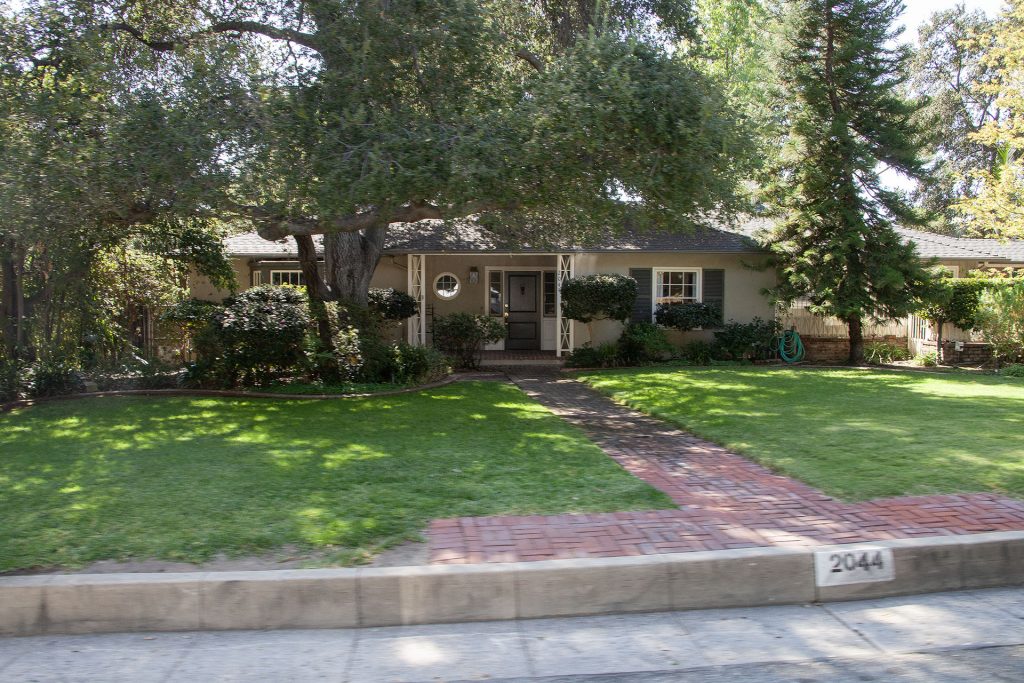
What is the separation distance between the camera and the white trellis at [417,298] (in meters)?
17.7

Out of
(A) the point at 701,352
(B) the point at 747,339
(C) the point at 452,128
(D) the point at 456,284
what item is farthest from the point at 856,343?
(C) the point at 452,128

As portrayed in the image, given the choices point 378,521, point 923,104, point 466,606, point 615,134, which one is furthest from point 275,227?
point 923,104

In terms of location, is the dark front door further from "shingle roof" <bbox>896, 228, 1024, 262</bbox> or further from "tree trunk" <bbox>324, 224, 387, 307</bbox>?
"shingle roof" <bbox>896, 228, 1024, 262</bbox>

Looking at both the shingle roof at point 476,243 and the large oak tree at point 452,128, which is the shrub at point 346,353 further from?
the shingle roof at point 476,243

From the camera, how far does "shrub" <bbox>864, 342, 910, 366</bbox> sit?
19.1 meters

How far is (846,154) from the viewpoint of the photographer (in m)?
17.4

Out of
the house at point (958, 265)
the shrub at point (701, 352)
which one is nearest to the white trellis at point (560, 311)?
the shrub at point (701, 352)

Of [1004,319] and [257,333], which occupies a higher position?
[1004,319]

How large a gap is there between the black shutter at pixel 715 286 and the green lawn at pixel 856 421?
10.00 ft

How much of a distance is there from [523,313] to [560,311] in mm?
2893

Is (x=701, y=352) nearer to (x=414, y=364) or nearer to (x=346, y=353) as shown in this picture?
(x=414, y=364)

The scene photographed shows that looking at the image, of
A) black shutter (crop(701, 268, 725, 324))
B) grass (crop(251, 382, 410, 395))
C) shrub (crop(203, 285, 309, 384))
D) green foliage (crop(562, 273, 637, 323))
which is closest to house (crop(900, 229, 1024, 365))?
black shutter (crop(701, 268, 725, 324))

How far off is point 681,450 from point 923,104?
45.0 feet

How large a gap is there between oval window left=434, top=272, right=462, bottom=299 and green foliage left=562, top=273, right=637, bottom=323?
3.29m
